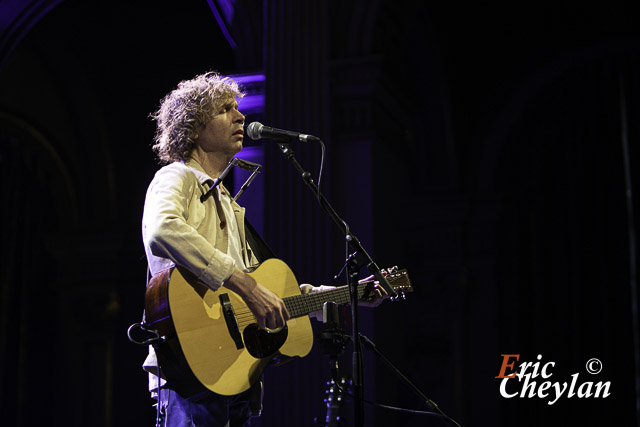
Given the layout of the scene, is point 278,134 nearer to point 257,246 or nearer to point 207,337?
point 257,246

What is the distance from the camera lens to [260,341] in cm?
263

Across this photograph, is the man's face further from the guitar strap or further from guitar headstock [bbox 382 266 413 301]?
guitar headstock [bbox 382 266 413 301]

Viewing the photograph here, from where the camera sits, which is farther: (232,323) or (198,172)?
(198,172)

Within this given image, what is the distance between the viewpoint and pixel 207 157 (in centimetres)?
295

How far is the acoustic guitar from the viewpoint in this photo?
7.93 ft

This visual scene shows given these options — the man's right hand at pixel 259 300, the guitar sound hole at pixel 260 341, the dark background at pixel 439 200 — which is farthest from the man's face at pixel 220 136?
the dark background at pixel 439 200

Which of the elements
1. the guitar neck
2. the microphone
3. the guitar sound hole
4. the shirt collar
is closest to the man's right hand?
the guitar sound hole

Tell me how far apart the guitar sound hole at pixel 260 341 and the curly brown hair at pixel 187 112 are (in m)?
0.77

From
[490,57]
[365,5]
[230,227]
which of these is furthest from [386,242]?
[490,57]

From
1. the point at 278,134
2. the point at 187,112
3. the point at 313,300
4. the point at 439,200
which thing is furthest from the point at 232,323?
the point at 439,200

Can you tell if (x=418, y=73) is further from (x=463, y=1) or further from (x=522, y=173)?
(x=522, y=173)

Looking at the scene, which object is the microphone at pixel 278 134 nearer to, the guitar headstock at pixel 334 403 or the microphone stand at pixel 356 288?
the microphone stand at pixel 356 288

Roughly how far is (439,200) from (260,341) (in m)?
6.56

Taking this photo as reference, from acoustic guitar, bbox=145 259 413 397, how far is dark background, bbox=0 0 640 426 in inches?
228
